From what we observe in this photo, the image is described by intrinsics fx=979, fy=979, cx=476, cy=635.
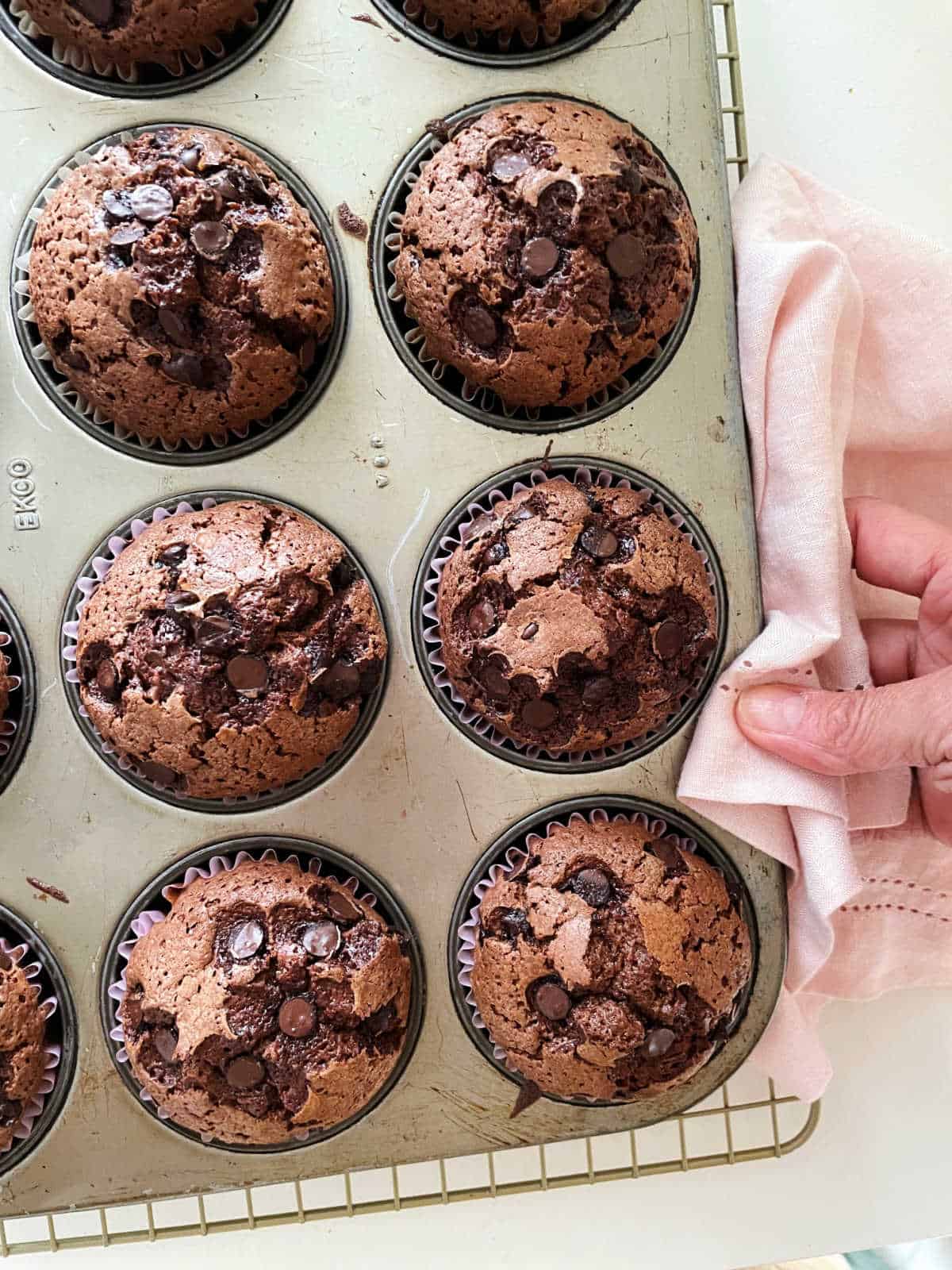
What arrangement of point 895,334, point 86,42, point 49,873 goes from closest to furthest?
point 86,42
point 49,873
point 895,334

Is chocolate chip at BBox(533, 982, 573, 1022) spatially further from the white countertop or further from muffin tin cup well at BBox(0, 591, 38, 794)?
muffin tin cup well at BBox(0, 591, 38, 794)

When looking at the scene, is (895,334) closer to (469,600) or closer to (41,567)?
(469,600)

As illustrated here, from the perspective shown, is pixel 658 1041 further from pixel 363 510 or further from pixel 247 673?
pixel 363 510

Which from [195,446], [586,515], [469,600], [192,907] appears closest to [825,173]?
[586,515]

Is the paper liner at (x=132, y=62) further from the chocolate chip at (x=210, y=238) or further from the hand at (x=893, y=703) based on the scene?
the hand at (x=893, y=703)

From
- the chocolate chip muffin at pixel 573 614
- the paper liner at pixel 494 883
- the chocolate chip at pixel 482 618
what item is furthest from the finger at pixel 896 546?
the chocolate chip at pixel 482 618

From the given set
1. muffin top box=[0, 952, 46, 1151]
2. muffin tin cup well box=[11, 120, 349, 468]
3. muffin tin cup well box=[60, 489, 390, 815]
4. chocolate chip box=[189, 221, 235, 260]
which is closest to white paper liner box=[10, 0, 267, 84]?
muffin tin cup well box=[11, 120, 349, 468]

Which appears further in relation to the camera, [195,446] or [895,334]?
[895,334]
